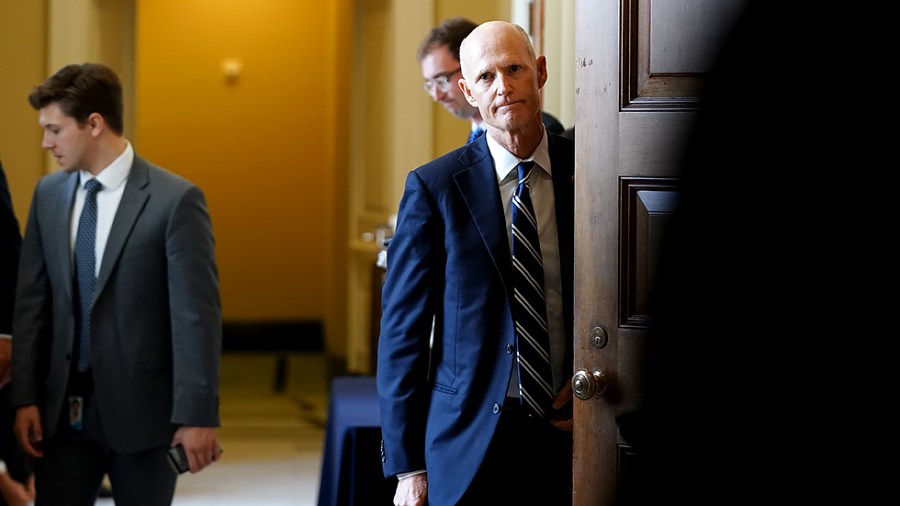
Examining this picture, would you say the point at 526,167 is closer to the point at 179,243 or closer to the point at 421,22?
the point at 179,243

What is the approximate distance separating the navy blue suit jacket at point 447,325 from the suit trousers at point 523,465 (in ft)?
0.09

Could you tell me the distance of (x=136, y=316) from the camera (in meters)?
2.92

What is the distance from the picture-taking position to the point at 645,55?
7.05 ft

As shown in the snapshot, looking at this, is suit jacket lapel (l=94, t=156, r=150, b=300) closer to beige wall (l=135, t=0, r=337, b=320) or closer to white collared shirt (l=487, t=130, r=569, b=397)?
white collared shirt (l=487, t=130, r=569, b=397)

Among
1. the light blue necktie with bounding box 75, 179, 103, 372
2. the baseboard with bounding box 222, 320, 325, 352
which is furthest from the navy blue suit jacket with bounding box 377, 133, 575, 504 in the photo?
the baseboard with bounding box 222, 320, 325, 352

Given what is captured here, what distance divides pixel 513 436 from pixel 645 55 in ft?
2.46

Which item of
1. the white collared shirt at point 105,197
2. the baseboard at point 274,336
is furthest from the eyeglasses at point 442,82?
the baseboard at point 274,336

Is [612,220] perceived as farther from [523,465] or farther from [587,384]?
[523,465]

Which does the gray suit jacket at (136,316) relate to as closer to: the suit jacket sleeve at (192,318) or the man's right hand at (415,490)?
the suit jacket sleeve at (192,318)

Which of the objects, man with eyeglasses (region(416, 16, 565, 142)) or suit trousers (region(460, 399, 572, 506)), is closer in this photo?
suit trousers (region(460, 399, 572, 506))

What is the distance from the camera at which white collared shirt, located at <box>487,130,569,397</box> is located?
224 cm

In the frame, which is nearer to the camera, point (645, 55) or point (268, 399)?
point (645, 55)

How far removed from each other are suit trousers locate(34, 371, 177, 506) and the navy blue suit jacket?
954 millimetres

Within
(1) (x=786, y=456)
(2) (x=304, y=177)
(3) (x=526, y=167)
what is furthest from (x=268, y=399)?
(1) (x=786, y=456)
